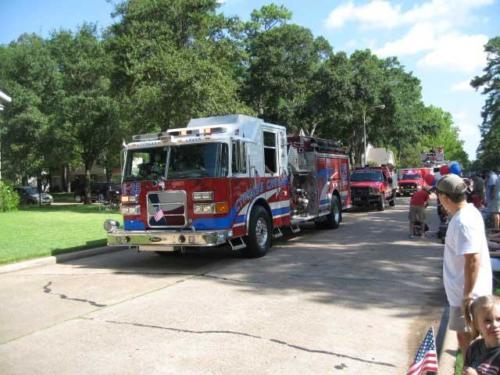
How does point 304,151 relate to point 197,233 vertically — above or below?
above

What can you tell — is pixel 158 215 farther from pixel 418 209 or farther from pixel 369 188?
pixel 369 188

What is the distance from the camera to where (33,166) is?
38938 mm

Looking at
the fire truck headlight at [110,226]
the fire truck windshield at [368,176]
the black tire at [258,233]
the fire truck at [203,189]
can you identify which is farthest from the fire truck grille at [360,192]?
the fire truck headlight at [110,226]

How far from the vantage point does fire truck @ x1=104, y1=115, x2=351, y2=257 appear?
1006cm

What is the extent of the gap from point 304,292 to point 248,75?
34037mm

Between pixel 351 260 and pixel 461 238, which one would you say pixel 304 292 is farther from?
pixel 461 238

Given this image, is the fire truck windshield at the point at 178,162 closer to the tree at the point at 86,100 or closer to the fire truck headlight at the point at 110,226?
the fire truck headlight at the point at 110,226

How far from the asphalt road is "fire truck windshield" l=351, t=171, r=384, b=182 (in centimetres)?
1219

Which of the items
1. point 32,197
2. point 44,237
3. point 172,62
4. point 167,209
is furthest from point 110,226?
point 32,197

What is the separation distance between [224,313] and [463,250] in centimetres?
379

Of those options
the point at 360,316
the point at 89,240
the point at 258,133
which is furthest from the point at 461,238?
the point at 89,240

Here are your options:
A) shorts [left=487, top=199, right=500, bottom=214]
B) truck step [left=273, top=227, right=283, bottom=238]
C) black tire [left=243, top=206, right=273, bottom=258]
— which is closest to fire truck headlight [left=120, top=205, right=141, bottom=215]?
black tire [left=243, top=206, right=273, bottom=258]

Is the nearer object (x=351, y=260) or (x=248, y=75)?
(x=351, y=260)

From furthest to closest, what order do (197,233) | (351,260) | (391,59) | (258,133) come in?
(391,59) < (258,133) < (351,260) < (197,233)
